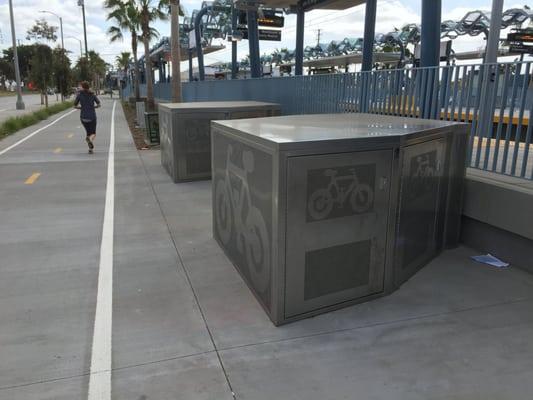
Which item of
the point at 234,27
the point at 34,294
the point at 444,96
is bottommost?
the point at 34,294

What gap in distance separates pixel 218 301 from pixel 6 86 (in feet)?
498

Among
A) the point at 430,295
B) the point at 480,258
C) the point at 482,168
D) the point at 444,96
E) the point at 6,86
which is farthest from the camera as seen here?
the point at 6,86

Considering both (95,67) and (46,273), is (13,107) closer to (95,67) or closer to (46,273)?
(46,273)

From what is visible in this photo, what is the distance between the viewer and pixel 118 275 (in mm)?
4672

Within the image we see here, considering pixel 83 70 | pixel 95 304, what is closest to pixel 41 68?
pixel 83 70

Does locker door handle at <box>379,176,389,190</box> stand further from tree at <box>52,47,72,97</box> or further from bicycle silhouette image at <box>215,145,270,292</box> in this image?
tree at <box>52,47,72,97</box>

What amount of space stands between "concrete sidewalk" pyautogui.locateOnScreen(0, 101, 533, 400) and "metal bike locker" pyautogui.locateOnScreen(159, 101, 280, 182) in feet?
10.7

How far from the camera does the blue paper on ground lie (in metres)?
5.01

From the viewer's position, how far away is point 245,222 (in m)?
4.33

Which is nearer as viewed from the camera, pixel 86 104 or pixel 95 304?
pixel 95 304

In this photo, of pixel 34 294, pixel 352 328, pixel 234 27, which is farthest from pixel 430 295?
pixel 234 27

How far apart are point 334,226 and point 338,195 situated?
26cm

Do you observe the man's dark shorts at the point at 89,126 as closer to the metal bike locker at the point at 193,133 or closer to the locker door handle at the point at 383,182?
the metal bike locker at the point at 193,133

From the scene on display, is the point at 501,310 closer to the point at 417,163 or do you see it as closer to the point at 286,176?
the point at 417,163
